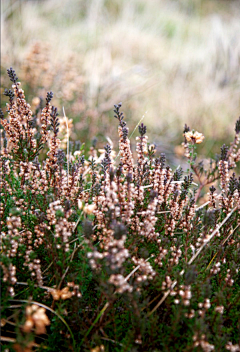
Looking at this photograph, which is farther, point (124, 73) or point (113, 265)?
point (124, 73)

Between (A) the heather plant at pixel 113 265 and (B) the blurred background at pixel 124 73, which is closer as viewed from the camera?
(A) the heather plant at pixel 113 265

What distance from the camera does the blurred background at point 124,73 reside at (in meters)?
4.93

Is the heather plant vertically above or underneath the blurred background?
underneath

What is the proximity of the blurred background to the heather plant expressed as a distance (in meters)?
1.67

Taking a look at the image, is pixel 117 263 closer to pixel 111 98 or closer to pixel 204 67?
pixel 111 98

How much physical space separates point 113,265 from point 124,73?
16.9ft

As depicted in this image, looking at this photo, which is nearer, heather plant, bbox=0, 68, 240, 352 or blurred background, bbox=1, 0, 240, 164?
heather plant, bbox=0, 68, 240, 352

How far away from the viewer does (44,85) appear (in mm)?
4859

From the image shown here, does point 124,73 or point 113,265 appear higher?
point 124,73

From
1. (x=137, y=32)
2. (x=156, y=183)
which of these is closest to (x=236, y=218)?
(x=156, y=183)

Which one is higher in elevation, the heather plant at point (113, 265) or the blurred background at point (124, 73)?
the blurred background at point (124, 73)

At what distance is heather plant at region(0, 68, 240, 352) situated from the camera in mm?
1348

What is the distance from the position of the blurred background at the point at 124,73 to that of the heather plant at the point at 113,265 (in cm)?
167

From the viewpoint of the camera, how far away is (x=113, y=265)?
1225 millimetres
